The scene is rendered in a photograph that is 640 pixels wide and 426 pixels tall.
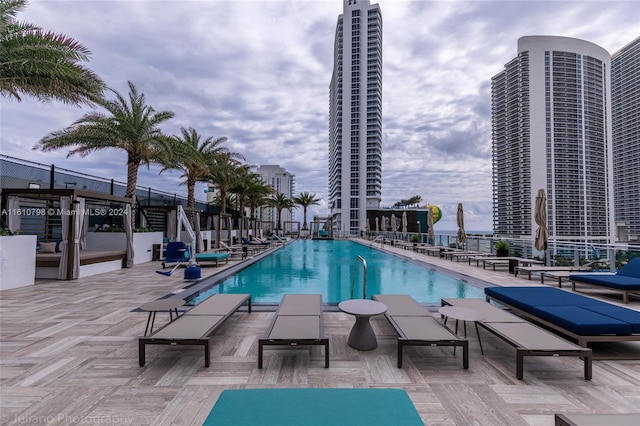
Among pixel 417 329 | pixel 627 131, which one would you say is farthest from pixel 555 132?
pixel 417 329

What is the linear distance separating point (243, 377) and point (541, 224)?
887 centimetres

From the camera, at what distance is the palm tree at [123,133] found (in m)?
10.3

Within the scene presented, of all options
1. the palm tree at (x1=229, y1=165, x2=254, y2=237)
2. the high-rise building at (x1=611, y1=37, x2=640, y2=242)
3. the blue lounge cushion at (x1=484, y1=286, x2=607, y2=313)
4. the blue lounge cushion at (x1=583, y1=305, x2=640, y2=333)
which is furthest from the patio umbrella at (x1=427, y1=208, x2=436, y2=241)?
the high-rise building at (x1=611, y1=37, x2=640, y2=242)

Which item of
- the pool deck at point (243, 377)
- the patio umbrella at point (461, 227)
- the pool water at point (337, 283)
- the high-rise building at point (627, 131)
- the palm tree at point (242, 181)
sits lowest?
the pool water at point (337, 283)

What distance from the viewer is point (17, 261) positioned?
6414 mm

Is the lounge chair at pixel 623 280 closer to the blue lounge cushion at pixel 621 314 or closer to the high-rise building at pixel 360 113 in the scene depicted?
the blue lounge cushion at pixel 621 314

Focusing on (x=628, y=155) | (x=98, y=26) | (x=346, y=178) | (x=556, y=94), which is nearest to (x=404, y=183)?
(x=346, y=178)

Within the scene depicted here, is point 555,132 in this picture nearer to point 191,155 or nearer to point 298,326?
point 191,155

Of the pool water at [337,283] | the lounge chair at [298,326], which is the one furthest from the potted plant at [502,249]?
the lounge chair at [298,326]

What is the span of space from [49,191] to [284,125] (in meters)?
24.4

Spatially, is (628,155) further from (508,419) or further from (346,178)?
(346,178)

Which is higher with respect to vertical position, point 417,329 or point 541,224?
point 541,224

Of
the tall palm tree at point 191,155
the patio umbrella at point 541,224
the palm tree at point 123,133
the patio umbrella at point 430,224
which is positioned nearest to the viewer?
the patio umbrella at point 541,224

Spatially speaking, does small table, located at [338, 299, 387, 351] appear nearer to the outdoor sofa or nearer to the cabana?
the outdoor sofa
